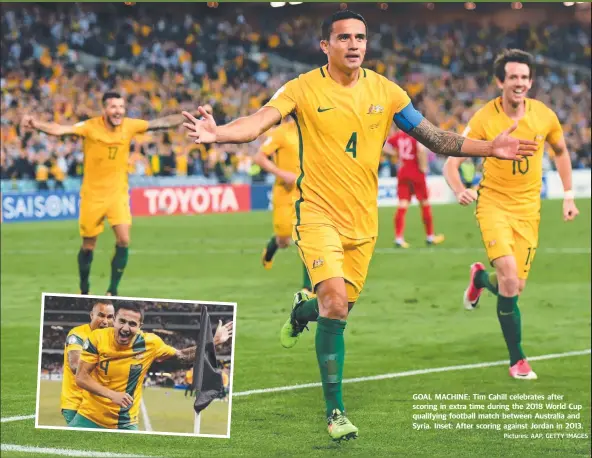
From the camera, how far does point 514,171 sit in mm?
10164

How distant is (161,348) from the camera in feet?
16.5

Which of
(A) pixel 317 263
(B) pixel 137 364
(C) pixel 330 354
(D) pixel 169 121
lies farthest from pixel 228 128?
(D) pixel 169 121

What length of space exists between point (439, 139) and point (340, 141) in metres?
0.56

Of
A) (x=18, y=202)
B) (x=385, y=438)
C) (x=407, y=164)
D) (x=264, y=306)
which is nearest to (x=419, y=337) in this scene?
(x=264, y=306)

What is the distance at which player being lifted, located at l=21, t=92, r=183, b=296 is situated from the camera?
13.9 m

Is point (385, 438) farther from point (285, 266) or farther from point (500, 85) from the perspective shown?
point (285, 266)

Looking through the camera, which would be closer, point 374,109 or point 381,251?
point 374,109

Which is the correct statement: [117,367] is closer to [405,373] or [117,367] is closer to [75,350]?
[75,350]

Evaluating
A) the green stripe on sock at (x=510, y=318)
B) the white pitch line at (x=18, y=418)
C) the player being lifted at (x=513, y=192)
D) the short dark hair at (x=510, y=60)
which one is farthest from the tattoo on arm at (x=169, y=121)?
the white pitch line at (x=18, y=418)

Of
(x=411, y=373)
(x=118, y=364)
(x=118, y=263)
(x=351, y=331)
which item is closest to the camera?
(x=118, y=364)

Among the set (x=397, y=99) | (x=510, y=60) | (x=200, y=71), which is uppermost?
(x=200, y=71)

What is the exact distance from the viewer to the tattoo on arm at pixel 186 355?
509 cm

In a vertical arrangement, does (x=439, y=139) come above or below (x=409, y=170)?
above

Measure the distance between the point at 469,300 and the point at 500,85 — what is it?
355 centimetres
